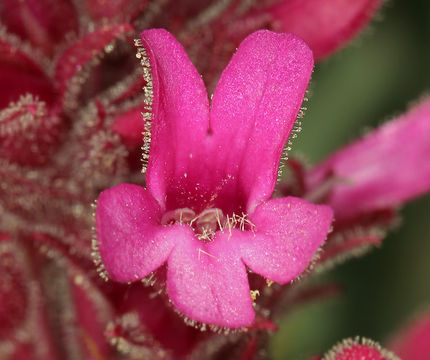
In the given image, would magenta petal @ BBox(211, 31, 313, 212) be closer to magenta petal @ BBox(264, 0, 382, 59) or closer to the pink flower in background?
the pink flower in background

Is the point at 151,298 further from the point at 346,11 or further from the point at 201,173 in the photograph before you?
the point at 346,11

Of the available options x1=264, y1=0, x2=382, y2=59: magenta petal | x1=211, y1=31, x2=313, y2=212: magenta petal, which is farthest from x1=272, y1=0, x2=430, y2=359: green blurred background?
x1=211, y1=31, x2=313, y2=212: magenta petal

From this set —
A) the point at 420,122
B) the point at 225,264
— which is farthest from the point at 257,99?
the point at 420,122

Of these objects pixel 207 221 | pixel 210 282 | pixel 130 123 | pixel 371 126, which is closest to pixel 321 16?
pixel 130 123

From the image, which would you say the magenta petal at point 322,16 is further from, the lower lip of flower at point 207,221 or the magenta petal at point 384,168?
the lower lip of flower at point 207,221

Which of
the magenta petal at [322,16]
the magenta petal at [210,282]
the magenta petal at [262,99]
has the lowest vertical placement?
the magenta petal at [210,282]

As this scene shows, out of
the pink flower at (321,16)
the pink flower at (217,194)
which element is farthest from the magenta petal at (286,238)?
the pink flower at (321,16)

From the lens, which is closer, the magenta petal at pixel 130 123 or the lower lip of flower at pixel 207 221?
the lower lip of flower at pixel 207 221
